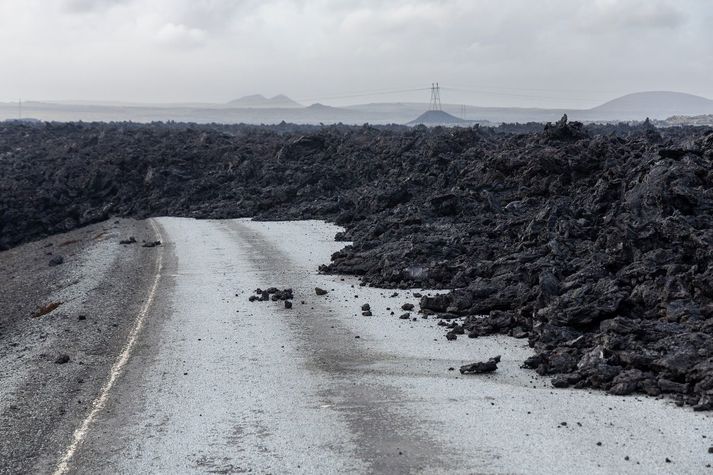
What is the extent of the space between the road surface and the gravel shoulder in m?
0.39

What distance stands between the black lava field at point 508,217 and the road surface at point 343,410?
91 centimetres

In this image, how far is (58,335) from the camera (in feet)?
50.1

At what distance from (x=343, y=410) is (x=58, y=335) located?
7.41 m

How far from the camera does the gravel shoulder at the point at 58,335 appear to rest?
10.0 metres

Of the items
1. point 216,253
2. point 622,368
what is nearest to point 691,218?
point 622,368

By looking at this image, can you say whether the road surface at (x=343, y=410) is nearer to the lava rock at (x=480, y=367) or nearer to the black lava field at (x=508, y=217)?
the lava rock at (x=480, y=367)

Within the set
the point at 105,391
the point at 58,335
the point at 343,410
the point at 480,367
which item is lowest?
the point at 58,335

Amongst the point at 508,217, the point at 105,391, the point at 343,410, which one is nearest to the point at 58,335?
the point at 105,391

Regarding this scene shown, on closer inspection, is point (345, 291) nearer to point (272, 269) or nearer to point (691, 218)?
point (272, 269)

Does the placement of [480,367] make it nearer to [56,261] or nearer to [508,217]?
[508,217]

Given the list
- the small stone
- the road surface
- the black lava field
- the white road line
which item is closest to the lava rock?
the road surface

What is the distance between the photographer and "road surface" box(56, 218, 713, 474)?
348 inches

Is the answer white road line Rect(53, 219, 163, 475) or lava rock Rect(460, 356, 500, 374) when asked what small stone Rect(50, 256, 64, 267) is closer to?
white road line Rect(53, 219, 163, 475)

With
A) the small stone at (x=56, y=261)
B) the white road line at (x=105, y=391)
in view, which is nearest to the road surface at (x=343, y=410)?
the white road line at (x=105, y=391)
